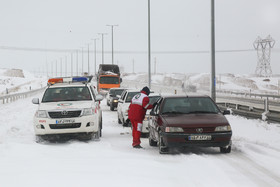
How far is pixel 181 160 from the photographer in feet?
29.0

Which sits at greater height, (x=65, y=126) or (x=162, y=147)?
(x=65, y=126)

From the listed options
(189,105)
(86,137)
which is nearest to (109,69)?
(86,137)

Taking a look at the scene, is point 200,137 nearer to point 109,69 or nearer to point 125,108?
point 125,108

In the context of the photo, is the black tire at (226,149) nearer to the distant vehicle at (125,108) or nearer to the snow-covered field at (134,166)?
the snow-covered field at (134,166)

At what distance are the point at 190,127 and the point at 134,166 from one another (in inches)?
84.9

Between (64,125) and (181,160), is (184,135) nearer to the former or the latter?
(181,160)

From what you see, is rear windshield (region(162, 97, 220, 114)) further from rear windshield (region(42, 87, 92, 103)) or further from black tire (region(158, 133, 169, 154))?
rear windshield (region(42, 87, 92, 103))

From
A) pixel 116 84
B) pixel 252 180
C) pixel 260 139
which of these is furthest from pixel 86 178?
pixel 116 84

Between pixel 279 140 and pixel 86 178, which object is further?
pixel 279 140

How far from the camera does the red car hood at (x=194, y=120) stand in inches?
372

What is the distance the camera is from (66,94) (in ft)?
42.5

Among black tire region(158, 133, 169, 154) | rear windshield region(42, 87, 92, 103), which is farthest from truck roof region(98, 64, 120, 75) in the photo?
black tire region(158, 133, 169, 154)

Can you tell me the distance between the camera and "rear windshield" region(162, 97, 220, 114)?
415 inches

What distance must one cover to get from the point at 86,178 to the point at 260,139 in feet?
23.1
